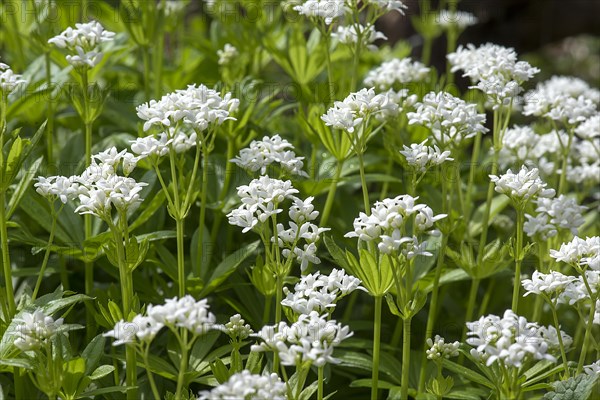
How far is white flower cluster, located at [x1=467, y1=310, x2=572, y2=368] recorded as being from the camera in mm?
2291

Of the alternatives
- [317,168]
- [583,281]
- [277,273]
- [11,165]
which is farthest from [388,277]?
[11,165]

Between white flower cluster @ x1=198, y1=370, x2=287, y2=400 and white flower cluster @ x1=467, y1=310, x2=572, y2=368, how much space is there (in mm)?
602

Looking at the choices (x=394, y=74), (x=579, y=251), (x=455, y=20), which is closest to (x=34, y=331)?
(x=579, y=251)

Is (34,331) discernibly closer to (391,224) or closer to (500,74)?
(391,224)

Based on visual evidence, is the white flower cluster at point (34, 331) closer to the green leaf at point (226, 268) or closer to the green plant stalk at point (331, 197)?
the green leaf at point (226, 268)

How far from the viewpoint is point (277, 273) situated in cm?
278

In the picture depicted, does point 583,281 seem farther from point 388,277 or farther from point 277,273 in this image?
point 277,273

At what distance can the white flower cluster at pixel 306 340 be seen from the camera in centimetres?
227

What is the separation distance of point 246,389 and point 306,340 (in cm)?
26

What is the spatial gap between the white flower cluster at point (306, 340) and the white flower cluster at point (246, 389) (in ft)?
0.33

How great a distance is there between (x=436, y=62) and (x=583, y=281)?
4.07 meters

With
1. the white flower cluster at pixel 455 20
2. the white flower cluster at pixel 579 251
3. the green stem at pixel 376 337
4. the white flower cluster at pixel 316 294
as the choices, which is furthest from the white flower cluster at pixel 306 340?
the white flower cluster at pixel 455 20

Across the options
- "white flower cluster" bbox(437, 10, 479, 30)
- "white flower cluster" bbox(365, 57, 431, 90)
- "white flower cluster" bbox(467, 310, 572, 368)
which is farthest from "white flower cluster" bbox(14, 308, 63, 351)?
"white flower cluster" bbox(437, 10, 479, 30)

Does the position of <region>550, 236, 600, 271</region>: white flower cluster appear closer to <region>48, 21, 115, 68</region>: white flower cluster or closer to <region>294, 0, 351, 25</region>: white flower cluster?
<region>294, 0, 351, 25</region>: white flower cluster
